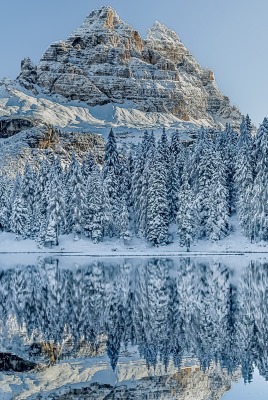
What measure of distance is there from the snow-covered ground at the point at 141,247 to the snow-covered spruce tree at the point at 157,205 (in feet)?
5.64

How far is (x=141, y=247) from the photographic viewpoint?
266 ft

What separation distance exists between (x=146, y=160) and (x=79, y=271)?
36500 millimetres

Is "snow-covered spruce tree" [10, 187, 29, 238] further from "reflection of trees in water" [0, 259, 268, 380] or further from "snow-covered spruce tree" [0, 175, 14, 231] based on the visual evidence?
"reflection of trees in water" [0, 259, 268, 380]

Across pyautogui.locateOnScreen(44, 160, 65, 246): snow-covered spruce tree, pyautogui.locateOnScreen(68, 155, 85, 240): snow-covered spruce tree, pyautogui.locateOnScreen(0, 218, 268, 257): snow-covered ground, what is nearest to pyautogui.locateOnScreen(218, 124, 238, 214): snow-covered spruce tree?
pyautogui.locateOnScreen(0, 218, 268, 257): snow-covered ground

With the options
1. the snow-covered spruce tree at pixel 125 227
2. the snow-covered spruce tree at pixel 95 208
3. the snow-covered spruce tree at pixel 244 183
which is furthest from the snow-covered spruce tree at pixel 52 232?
the snow-covered spruce tree at pixel 244 183

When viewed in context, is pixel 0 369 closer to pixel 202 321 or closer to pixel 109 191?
pixel 202 321

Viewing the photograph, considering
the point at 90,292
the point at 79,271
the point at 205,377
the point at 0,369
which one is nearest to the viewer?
the point at 205,377

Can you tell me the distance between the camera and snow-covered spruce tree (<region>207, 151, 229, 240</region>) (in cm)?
7756

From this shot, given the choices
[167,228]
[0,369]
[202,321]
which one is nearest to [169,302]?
[202,321]

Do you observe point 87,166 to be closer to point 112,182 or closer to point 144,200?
point 112,182

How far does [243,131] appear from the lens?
86.7 meters

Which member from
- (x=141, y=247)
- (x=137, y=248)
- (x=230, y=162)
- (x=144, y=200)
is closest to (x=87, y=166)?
(x=144, y=200)

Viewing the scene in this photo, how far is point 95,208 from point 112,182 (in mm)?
5165

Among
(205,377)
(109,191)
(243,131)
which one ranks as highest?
(243,131)
